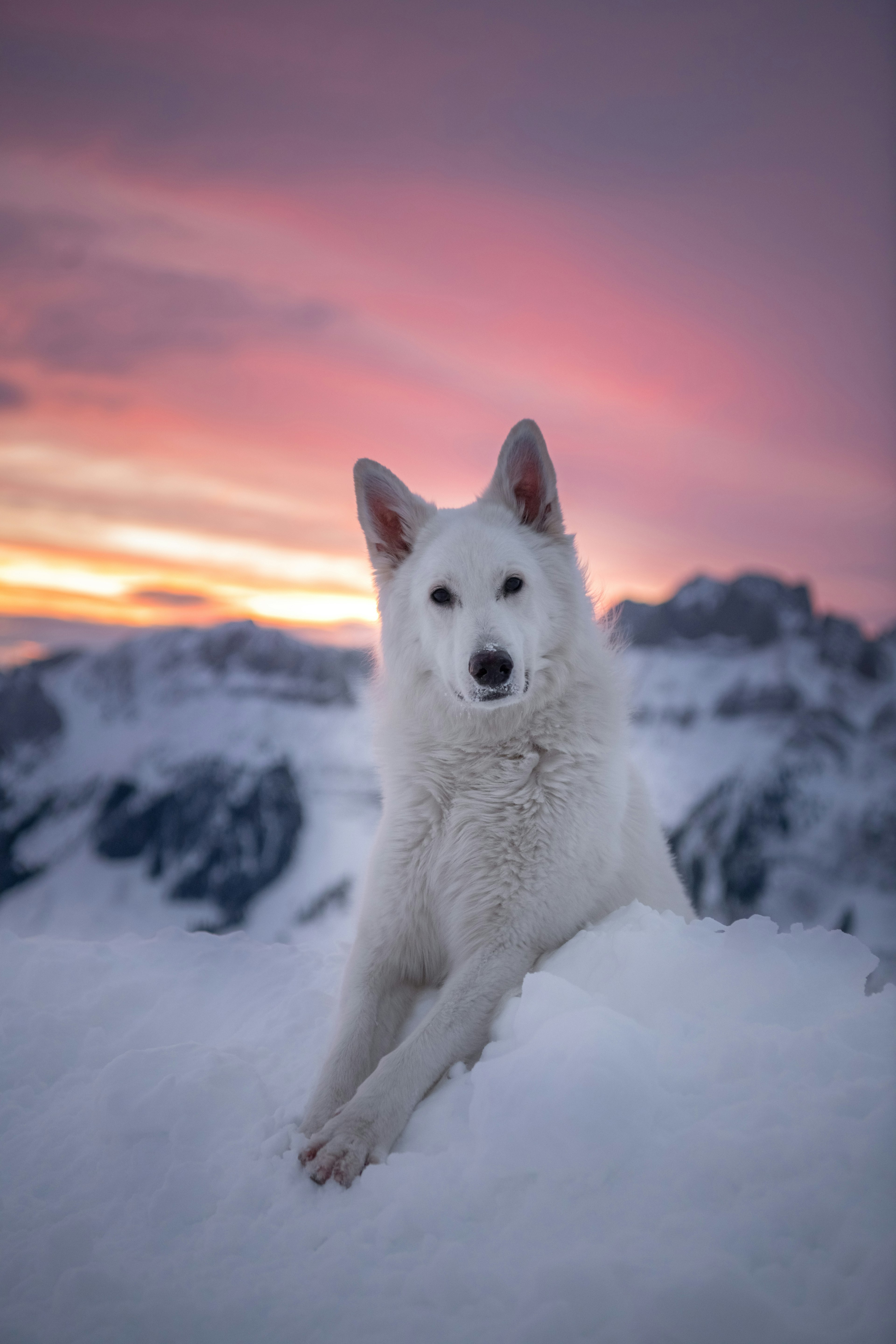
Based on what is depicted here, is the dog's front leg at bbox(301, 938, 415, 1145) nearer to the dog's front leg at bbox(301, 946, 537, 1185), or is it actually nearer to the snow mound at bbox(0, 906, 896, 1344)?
the dog's front leg at bbox(301, 946, 537, 1185)

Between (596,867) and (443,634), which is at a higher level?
(443,634)

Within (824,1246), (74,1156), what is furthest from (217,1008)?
(824,1246)

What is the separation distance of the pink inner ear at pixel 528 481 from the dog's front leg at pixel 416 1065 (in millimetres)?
2467

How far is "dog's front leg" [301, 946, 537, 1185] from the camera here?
2.88 meters

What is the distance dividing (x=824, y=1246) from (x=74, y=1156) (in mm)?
3075

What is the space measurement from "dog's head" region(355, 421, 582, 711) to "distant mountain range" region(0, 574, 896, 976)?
383 feet

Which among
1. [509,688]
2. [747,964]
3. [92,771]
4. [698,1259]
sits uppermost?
[509,688]

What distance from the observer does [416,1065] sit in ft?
10.3

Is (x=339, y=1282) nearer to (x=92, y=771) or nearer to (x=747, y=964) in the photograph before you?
(x=747, y=964)

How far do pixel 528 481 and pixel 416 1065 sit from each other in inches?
124

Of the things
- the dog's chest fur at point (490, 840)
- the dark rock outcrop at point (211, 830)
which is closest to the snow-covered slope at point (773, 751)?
the dark rock outcrop at point (211, 830)

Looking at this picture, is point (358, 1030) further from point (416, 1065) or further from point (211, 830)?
point (211, 830)

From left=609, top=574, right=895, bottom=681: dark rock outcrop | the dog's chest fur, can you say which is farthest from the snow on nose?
left=609, top=574, right=895, bottom=681: dark rock outcrop

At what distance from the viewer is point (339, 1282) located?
7.86 ft
